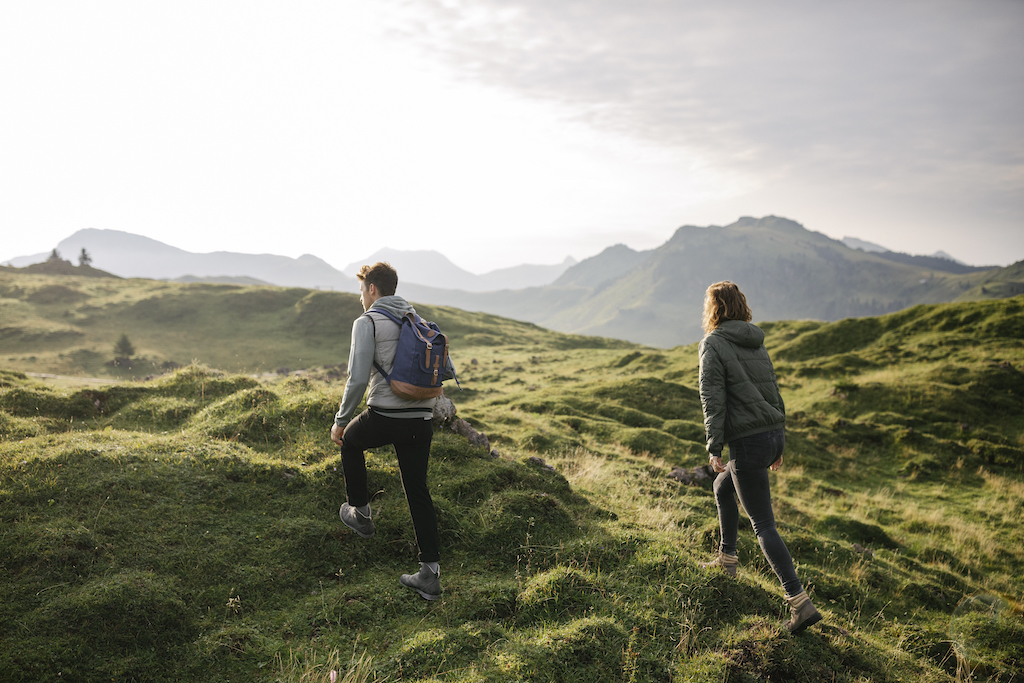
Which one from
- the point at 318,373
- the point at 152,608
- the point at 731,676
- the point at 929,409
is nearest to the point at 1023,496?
the point at 929,409

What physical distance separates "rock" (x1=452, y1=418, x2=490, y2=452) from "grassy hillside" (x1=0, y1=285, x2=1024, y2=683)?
60 cm

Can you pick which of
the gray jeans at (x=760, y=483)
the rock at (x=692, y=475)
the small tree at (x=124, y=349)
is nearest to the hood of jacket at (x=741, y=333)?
the gray jeans at (x=760, y=483)

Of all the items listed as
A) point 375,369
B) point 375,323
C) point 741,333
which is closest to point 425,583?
point 375,369

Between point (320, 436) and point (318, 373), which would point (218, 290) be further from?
point (320, 436)

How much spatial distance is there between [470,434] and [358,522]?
3.38 m

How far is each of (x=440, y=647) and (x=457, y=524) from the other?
2.15 meters

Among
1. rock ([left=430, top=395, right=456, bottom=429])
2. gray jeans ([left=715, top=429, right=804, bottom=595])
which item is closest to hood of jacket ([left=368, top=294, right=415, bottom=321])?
rock ([left=430, top=395, right=456, bottom=429])

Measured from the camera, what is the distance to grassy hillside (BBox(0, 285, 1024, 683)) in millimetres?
4672

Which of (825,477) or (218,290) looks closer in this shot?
(825,477)

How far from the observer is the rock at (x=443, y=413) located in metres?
9.23

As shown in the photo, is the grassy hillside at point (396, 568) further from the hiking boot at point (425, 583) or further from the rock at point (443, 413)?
the rock at point (443, 413)

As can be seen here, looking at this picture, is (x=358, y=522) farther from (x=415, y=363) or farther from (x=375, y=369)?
(x=415, y=363)

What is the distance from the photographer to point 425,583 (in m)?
5.62

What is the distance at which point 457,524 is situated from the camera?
273 inches
